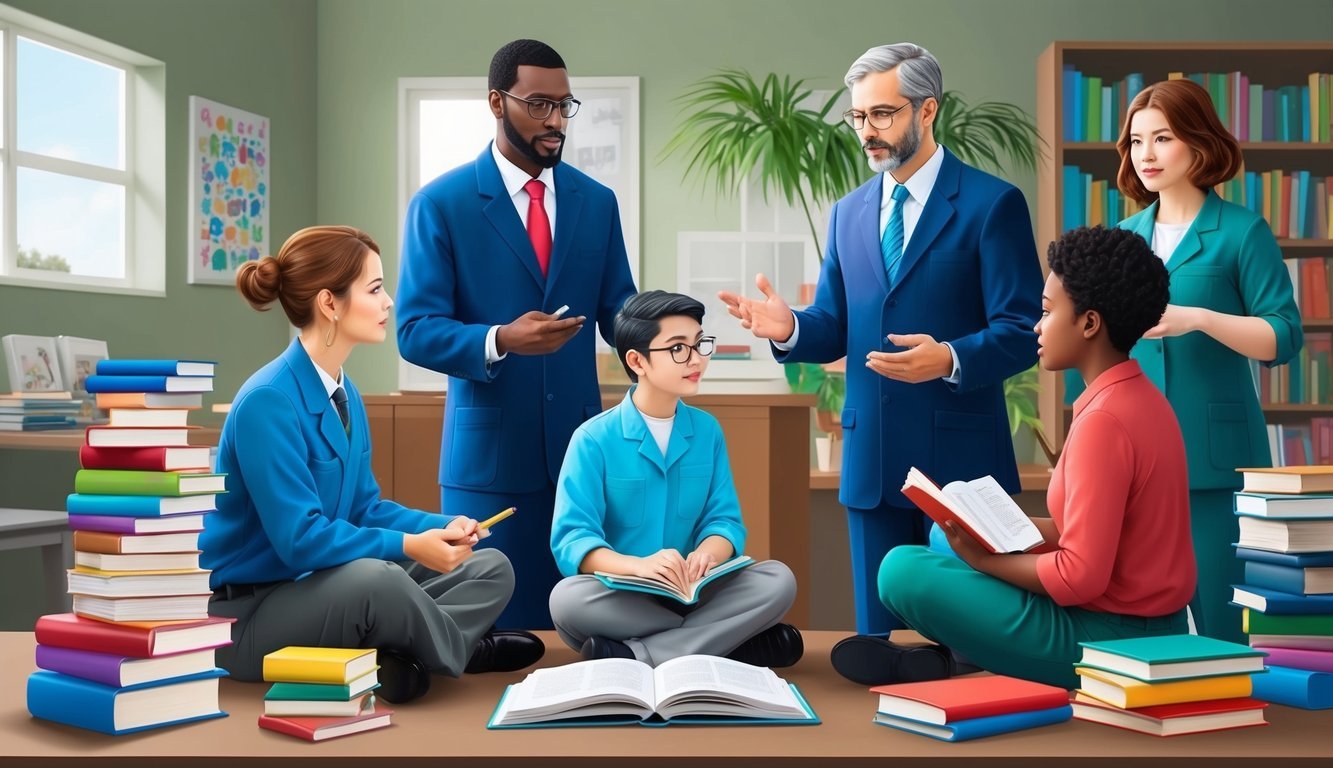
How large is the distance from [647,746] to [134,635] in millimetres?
699

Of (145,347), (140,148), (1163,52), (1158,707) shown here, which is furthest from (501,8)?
(1158,707)

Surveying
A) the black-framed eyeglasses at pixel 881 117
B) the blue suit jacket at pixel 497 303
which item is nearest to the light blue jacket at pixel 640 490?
the blue suit jacket at pixel 497 303

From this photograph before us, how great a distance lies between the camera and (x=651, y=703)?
4.93 feet

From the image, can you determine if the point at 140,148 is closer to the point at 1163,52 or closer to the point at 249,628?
the point at 249,628

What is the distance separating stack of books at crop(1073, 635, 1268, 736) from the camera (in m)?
1.46

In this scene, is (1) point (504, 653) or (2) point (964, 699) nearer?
(2) point (964, 699)

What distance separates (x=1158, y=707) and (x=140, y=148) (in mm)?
5035

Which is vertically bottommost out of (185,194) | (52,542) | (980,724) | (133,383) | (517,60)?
(52,542)

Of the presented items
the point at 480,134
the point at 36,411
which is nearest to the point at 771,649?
the point at 36,411

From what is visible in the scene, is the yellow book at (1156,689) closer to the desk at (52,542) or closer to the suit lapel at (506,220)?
the suit lapel at (506,220)

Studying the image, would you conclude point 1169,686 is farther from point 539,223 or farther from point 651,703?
point 539,223

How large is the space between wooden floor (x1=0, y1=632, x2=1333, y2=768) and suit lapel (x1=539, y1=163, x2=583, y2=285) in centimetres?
105

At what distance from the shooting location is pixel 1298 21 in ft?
19.9

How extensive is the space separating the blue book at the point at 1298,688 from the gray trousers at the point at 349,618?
120 cm
